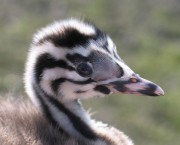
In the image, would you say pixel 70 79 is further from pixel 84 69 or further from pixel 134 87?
pixel 134 87

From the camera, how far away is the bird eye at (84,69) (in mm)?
4805

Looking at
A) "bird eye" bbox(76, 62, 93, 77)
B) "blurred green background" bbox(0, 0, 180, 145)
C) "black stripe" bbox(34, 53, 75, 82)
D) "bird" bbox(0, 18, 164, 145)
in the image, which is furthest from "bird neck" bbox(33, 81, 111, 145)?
"blurred green background" bbox(0, 0, 180, 145)

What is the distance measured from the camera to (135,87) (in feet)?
15.8

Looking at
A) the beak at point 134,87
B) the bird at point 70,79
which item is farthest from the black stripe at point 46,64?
the beak at point 134,87

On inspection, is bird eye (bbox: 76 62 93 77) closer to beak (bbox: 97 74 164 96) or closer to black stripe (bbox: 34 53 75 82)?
black stripe (bbox: 34 53 75 82)

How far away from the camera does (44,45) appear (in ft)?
15.9

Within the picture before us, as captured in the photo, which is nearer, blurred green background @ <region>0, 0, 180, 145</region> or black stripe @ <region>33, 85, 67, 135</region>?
black stripe @ <region>33, 85, 67, 135</region>

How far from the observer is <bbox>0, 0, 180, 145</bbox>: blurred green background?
29.4ft

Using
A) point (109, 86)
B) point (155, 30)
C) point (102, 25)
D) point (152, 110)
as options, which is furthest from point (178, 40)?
point (109, 86)

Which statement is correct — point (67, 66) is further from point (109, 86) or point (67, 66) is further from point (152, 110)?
point (152, 110)

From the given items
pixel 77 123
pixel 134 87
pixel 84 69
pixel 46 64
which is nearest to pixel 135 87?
pixel 134 87

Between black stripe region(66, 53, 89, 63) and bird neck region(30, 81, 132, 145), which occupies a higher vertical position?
black stripe region(66, 53, 89, 63)

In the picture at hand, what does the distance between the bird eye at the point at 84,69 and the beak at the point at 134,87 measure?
0.52 feet

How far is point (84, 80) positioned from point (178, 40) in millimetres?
7258
